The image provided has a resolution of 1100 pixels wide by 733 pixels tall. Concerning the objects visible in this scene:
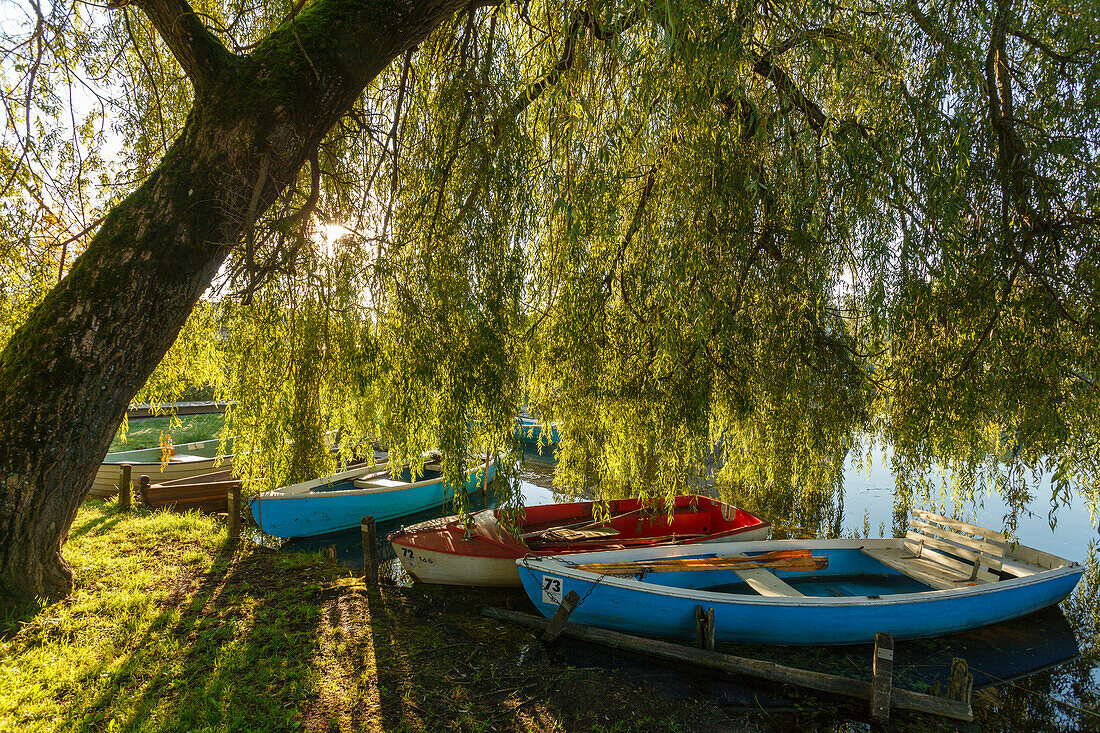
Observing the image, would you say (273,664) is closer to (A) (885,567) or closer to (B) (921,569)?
(A) (885,567)

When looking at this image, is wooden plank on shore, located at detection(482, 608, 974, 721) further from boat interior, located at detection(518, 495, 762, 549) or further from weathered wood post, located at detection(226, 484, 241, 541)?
weathered wood post, located at detection(226, 484, 241, 541)

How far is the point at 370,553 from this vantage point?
6871 mm

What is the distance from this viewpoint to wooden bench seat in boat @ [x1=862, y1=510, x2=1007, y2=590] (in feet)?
21.5

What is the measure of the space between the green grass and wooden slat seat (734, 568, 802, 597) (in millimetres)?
14688

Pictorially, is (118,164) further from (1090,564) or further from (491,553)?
(1090,564)

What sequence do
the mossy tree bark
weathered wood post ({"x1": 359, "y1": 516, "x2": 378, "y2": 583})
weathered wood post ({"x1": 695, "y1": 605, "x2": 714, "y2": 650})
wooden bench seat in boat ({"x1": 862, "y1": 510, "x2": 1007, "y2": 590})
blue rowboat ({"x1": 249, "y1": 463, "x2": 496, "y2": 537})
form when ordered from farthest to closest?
blue rowboat ({"x1": 249, "y1": 463, "x2": 496, "y2": 537})
weathered wood post ({"x1": 359, "y1": 516, "x2": 378, "y2": 583})
wooden bench seat in boat ({"x1": 862, "y1": 510, "x2": 1007, "y2": 590})
weathered wood post ({"x1": 695, "y1": 605, "x2": 714, "y2": 650})
the mossy tree bark

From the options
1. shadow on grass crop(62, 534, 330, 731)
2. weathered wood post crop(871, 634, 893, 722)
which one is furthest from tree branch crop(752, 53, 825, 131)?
shadow on grass crop(62, 534, 330, 731)

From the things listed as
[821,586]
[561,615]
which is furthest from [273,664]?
[821,586]

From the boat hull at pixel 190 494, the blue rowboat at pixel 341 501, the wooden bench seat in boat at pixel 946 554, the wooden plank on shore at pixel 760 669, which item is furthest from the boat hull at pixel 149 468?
the wooden bench seat in boat at pixel 946 554

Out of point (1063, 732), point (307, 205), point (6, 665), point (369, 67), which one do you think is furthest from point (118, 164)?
point (1063, 732)

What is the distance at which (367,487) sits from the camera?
10.7 meters

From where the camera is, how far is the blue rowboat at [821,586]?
5652 millimetres

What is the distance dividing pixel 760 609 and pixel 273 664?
4492mm

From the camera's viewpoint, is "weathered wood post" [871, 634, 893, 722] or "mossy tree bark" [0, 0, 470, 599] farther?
"weathered wood post" [871, 634, 893, 722]
